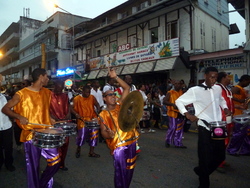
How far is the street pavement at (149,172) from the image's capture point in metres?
3.97

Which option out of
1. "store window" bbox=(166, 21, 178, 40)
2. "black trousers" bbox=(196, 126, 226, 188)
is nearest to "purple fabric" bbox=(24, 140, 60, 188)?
"black trousers" bbox=(196, 126, 226, 188)

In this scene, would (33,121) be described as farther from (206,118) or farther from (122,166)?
(206,118)

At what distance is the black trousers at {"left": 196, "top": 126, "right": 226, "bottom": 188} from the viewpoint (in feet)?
11.2

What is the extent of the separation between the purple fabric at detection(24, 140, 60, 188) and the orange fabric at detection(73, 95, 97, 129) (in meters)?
2.43

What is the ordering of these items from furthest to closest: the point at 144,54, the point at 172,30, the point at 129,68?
the point at 129,68, the point at 144,54, the point at 172,30

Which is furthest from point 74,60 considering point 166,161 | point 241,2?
point 166,161

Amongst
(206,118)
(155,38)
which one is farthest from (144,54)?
(206,118)

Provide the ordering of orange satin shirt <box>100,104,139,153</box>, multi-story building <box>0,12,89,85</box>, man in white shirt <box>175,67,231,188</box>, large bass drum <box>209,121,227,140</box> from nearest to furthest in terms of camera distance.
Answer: orange satin shirt <box>100,104,139,153</box>
large bass drum <box>209,121,227,140</box>
man in white shirt <box>175,67,231,188</box>
multi-story building <box>0,12,89,85</box>

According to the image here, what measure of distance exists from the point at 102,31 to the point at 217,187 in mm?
20621

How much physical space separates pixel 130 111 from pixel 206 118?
1.48 meters

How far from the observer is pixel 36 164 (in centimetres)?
319

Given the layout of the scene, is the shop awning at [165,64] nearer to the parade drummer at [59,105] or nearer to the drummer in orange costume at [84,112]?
the drummer in orange costume at [84,112]

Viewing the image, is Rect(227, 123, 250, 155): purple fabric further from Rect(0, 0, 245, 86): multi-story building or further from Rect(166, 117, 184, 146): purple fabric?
Rect(0, 0, 245, 86): multi-story building

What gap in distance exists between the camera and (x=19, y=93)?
3244mm
